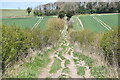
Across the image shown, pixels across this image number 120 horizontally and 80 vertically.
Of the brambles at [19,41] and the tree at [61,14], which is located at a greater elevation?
the tree at [61,14]

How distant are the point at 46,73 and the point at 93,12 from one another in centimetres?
1997

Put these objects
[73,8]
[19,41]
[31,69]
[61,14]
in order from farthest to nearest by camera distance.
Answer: [73,8] → [61,14] → [19,41] → [31,69]

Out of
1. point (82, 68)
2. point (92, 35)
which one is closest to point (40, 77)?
point (82, 68)

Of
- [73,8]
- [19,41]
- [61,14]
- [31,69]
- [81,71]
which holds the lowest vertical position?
[81,71]

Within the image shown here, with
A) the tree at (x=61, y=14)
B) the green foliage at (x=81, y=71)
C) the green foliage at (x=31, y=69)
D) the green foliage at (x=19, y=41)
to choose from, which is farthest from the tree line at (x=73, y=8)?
the green foliage at (x=31, y=69)

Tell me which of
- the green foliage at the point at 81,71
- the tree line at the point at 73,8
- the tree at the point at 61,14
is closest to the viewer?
the green foliage at the point at 81,71

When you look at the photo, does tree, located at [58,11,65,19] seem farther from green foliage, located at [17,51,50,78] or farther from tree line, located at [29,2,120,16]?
green foliage, located at [17,51,50,78]

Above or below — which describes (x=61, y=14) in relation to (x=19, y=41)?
above

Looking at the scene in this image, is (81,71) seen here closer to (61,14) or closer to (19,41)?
(19,41)

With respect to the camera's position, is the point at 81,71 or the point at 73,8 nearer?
the point at 81,71

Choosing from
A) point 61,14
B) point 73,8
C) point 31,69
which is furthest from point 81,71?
point 73,8

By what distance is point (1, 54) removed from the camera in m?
4.48

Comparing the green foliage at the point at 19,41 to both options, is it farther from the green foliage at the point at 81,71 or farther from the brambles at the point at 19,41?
the green foliage at the point at 81,71

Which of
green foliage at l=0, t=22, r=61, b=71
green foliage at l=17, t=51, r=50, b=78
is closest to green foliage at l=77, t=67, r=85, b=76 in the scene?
green foliage at l=17, t=51, r=50, b=78
